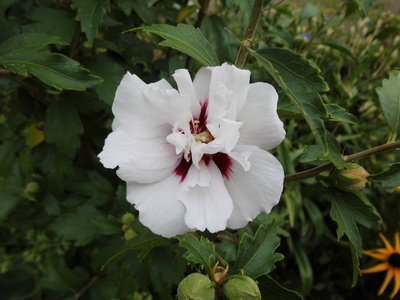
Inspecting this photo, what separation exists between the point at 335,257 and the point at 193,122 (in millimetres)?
1376

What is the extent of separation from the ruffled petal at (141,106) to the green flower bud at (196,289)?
0.82 feet

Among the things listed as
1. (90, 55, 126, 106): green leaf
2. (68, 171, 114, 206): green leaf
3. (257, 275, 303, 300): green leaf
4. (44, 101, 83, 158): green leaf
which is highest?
(90, 55, 126, 106): green leaf

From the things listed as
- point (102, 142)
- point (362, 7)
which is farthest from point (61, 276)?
point (362, 7)

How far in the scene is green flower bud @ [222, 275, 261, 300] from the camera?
588 millimetres

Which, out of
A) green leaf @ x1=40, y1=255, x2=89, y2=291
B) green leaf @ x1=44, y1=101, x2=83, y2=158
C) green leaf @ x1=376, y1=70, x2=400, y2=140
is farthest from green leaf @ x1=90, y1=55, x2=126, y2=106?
green leaf @ x1=40, y1=255, x2=89, y2=291

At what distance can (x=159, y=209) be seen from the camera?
60 centimetres

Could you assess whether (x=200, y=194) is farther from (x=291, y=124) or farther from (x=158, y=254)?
(x=291, y=124)

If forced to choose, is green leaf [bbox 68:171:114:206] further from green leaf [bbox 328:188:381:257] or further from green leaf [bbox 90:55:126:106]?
green leaf [bbox 328:188:381:257]

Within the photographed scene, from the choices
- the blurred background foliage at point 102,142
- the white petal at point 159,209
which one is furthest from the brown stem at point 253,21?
the white petal at point 159,209

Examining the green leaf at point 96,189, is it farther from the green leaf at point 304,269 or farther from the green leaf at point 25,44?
the green leaf at point 304,269

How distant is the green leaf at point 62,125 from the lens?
1.08 m

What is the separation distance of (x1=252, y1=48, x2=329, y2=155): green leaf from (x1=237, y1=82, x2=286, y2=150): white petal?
0.12ft

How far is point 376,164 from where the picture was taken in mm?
1549

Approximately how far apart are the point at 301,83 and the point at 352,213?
32 cm
